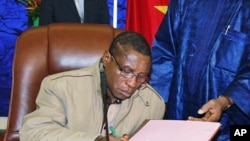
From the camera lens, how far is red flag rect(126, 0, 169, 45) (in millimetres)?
3023

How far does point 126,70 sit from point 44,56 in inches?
19.4

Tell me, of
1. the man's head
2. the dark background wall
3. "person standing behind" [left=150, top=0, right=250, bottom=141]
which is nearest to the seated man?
the man's head

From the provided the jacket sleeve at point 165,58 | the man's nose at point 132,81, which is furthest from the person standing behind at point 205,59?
the man's nose at point 132,81

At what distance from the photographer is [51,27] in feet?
6.71

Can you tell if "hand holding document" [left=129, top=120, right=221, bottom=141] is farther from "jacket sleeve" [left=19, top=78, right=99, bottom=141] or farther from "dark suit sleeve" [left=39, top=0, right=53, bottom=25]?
"dark suit sleeve" [left=39, top=0, right=53, bottom=25]

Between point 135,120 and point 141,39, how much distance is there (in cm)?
36

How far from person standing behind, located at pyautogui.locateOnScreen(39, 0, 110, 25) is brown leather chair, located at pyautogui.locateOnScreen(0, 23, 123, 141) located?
37.7 inches

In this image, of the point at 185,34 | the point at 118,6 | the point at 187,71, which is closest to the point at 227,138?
the point at 187,71

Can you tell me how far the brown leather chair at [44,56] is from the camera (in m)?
1.94

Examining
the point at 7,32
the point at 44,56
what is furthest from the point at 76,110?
the point at 7,32

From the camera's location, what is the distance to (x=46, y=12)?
117 inches

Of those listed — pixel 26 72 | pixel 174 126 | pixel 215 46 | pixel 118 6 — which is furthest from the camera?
pixel 118 6

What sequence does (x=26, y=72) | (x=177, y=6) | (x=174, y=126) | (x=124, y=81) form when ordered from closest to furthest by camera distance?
1. (x=174, y=126)
2. (x=124, y=81)
3. (x=26, y=72)
4. (x=177, y=6)

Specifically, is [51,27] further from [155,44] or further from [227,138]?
[227,138]
